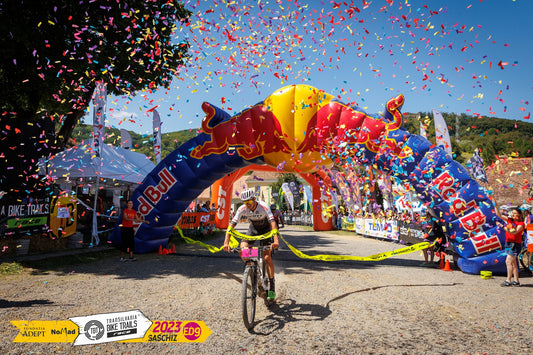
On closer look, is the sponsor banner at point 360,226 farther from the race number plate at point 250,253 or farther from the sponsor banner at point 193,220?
the race number plate at point 250,253

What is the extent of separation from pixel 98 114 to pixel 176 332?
9752 mm

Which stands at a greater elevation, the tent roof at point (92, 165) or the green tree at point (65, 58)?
the green tree at point (65, 58)

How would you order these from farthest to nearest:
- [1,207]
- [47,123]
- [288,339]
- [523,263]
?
[47,123] → [1,207] → [523,263] → [288,339]

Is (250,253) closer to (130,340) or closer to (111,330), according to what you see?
(130,340)

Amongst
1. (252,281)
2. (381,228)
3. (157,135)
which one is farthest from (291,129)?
(381,228)

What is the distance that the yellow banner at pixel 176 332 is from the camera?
3.74m

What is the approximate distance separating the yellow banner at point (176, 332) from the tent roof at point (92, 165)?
27.6 feet

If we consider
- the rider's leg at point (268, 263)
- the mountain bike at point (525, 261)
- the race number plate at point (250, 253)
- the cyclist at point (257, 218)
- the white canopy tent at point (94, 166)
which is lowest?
the mountain bike at point (525, 261)

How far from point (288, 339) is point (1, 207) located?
9089mm

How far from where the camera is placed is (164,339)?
3779 mm

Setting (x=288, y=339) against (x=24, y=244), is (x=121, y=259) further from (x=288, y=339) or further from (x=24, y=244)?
(x=288, y=339)

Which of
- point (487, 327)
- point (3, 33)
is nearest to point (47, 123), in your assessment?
point (3, 33)

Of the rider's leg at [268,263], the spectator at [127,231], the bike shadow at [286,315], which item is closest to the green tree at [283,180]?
the spectator at [127,231]

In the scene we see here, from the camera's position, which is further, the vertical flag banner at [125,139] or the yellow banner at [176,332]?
the vertical flag banner at [125,139]
